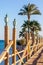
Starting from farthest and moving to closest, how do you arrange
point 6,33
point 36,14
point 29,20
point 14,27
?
point 36,14, point 29,20, point 14,27, point 6,33

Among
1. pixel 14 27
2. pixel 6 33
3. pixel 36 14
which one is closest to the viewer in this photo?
pixel 6 33

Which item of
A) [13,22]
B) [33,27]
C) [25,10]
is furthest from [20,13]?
[13,22]

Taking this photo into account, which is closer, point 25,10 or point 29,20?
point 29,20

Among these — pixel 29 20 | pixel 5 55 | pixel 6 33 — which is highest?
pixel 29 20

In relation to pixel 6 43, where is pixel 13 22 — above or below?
above

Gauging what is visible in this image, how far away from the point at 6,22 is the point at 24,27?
2056cm

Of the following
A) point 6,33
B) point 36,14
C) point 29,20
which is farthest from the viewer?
point 36,14

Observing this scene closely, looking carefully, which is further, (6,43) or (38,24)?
(38,24)

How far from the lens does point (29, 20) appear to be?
2736 cm

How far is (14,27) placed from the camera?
802 cm

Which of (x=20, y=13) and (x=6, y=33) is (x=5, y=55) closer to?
(x=6, y=33)

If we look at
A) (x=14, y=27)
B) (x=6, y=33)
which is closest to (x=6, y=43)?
(x=6, y=33)

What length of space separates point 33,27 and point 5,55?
21108 millimetres

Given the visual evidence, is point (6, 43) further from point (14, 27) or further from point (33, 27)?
point (33, 27)
